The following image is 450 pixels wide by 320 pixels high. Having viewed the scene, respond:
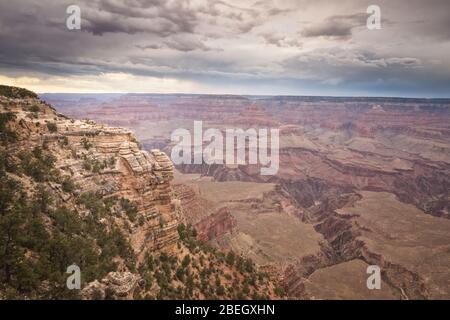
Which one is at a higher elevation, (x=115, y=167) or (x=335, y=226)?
(x=115, y=167)

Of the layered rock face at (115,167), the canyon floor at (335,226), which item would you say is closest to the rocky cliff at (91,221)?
the layered rock face at (115,167)

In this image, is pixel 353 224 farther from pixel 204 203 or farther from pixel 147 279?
pixel 147 279

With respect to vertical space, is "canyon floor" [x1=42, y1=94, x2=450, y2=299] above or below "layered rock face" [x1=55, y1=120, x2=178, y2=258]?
below

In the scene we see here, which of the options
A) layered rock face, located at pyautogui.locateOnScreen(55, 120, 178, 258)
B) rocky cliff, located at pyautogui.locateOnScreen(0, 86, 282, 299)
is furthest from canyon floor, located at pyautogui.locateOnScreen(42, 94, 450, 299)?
layered rock face, located at pyautogui.locateOnScreen(55, 120, 178, 258)

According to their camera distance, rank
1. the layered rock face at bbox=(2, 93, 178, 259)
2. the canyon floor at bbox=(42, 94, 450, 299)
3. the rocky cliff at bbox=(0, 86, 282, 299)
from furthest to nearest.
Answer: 1. the canyon floor at bbox=(42, 94, 450, 299)
2. the layered rock face at bbox=(2, 93, 178, 259)
3. the rocky cliff at bbox=(0, 86, 282, 299)

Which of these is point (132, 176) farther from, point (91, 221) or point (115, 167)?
point (91, 221)

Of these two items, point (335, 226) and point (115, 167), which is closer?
point (115, 167)

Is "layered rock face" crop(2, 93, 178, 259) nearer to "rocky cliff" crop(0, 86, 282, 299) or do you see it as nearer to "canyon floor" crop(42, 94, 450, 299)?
"rocky cliff" crop(0, 86, 282, 299)

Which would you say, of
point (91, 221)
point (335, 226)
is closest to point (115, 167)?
point (91, 221)

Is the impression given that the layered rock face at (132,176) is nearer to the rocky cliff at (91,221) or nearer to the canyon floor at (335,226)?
the rocky cliff at (91,221)

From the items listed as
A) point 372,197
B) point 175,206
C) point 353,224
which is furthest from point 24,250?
point 372,197

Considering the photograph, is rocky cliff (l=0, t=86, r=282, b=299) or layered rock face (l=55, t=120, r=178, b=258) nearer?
rocky cliff (l=0, t=86, r=282, b=299)
